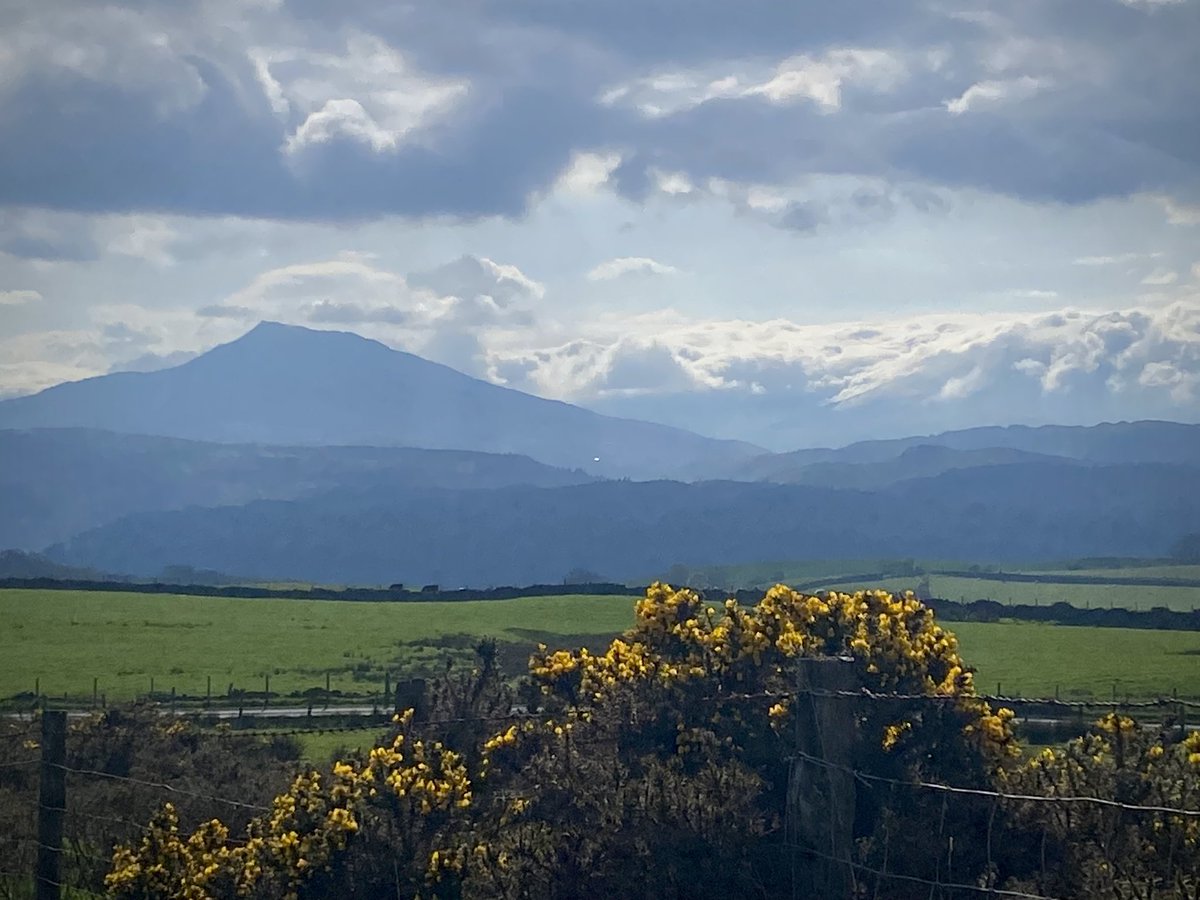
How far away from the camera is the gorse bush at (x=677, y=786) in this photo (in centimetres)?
1076

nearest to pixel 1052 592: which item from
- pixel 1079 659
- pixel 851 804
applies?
pixel 1079 659

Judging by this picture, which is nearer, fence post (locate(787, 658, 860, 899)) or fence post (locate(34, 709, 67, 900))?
fence post (locate(787, 658, 860, 899))

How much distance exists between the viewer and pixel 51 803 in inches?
578

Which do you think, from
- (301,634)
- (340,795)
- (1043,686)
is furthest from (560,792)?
(301,634)

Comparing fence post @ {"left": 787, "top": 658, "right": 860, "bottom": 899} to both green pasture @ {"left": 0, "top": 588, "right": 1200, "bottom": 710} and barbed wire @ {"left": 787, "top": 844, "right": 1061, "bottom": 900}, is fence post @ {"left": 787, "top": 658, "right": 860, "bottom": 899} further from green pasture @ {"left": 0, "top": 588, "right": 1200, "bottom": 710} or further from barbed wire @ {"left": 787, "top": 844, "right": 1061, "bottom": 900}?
green pasture @ {"left": 0, "top": 588, "right": 1200, "bottom": 710}

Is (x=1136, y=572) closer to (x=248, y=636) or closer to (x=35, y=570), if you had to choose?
(x=248, y=636)

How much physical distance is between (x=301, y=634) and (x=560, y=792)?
4985 cm

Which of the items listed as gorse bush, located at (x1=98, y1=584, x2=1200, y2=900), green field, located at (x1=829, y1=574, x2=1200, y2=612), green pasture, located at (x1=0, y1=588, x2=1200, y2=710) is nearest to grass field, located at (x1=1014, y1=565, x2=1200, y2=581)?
green field, located at (x1=829, y1=574, x2=1200, y2=612)

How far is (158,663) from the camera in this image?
173 feet

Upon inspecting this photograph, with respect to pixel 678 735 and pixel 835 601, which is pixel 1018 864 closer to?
pixel 678 735

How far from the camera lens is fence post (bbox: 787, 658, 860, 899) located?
9898mm

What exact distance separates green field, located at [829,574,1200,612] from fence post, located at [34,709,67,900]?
7764 centimetres

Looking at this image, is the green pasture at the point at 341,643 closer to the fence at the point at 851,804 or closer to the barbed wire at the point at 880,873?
the fence at the point at 851,804

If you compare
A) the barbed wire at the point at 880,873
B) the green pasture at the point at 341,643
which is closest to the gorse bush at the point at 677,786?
the barbed wire at the point at 880,873
